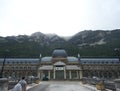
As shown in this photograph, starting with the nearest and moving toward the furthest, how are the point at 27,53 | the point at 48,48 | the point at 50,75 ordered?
the point at 50,75 < the point at 27,53 < the point at 48,48

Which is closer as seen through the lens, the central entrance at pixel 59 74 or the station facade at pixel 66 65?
the central entrance at pixel 59 74

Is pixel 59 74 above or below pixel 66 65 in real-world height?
below

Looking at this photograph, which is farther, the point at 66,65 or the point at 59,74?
the point at 66,65

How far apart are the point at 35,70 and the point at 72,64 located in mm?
21141

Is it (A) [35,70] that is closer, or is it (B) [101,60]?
(A) [35,70]

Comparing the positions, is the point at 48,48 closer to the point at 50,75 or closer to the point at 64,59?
the point at 64,59

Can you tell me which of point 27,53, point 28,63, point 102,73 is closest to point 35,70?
point 28,63

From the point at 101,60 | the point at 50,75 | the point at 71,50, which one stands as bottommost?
the point at 50,75

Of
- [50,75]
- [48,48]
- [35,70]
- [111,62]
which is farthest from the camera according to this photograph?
[48,48]

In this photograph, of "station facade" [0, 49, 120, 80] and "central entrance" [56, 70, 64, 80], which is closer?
"central entrance" [56, 70, 64, 80]

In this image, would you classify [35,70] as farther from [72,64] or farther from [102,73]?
[102,73]

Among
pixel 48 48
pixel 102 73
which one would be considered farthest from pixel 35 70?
pixel 48 48

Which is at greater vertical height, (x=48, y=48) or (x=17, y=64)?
(x=48, y=48)

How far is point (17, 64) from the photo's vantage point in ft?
363
